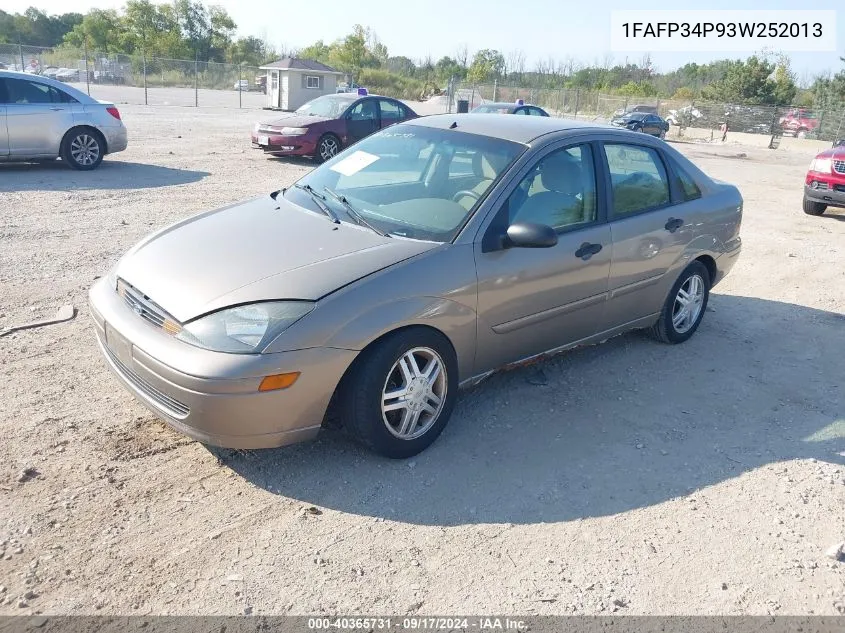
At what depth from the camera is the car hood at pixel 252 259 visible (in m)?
3.32

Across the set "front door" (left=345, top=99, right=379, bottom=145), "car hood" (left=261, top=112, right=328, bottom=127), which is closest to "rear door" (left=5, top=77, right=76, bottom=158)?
"car hood" (left=261, top=112, right=328, bottom=127)

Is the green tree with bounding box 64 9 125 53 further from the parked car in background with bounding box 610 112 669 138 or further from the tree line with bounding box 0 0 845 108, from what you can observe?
the parked car in background with bounding box 610 112 669 138

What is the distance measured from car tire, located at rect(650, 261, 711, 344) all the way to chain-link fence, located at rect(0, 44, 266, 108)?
35.3 m

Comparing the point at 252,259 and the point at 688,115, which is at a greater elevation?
the point at 688,115

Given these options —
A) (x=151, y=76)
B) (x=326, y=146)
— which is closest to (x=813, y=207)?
(x=326, y=146)

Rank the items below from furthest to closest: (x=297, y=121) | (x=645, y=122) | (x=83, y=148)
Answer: (x=645, y=122)
(x=297, y=121)
(x=83, y=148)

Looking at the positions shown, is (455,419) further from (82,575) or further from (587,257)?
(82,575)

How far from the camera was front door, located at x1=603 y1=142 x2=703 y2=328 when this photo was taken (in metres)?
4.72

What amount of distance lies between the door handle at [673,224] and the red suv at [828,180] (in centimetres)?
789

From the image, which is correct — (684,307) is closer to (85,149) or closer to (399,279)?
(399,279)

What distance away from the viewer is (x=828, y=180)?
11.5m

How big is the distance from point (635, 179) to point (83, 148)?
33.3 feet

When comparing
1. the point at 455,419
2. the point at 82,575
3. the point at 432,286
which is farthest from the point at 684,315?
the point at 82,575

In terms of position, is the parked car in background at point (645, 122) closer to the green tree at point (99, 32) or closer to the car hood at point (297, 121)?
the car hood at point (297, 121)
